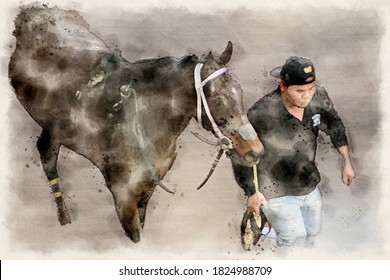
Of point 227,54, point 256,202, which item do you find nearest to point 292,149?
point 256,202

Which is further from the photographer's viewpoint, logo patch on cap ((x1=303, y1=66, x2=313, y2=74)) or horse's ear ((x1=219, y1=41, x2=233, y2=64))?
logo patch on cap ((x1=303, y1=66, x2=313, y2=74))

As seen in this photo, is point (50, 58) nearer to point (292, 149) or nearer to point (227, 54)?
point (227, 54)

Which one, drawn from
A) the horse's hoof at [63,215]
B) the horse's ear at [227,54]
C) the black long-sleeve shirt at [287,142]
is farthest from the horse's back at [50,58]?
the black long-sleeve shirt at [287,142]

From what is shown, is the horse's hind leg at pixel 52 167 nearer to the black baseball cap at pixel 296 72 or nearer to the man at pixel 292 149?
the man at pixel 292 149

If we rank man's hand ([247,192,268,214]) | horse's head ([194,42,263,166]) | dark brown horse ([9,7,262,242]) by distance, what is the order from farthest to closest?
man's hand ([247,192,268,214]) < dark brown horse ([9,7,262,242]) < horse's head ([194,42,263,166])

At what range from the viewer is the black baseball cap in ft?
8.77

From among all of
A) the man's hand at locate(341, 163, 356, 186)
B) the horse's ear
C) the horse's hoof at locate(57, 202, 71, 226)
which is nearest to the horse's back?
the horse's hoof at locate(57, 202, 71, 226)

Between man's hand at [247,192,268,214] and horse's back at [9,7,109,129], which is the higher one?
horse's back at [9,7,109,129]

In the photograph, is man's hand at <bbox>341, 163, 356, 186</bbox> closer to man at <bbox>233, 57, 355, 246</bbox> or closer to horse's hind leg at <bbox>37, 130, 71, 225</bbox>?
man at <bbox>233, 57, 355, 246</bbox>

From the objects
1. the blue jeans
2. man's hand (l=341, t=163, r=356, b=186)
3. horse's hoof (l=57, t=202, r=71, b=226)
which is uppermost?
man's hand (l=341, t=163, r=356, b=186)

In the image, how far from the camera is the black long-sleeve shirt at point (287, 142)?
106 inches

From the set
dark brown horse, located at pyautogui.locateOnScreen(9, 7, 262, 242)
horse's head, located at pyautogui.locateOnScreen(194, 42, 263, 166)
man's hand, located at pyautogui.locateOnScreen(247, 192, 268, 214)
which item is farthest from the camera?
man's hand, located at pyautogui.locateOnScreen(247, 192, 268, 214)

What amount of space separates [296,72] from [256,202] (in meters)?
0.57

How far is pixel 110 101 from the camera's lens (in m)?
2.63
